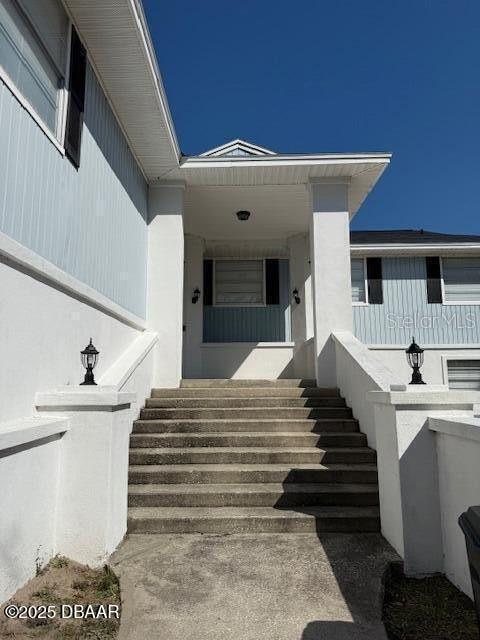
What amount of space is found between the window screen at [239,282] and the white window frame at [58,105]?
18.6 ft

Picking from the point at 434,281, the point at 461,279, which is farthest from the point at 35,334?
the point at 461,279

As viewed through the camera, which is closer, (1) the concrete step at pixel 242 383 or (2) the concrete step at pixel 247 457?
(2) the concrete step at pixel 247 457

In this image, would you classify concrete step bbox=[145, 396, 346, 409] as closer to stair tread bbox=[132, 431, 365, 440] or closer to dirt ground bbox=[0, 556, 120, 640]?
stair tread bbox=[132, 431, 365, 440]

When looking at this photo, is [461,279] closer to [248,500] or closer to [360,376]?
[360,376]

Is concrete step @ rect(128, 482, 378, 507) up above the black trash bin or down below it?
below

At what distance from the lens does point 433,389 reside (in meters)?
3.29

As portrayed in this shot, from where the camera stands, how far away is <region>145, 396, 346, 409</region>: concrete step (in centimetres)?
536

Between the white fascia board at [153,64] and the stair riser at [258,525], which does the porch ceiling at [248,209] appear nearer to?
the white fascia board at [153,64]

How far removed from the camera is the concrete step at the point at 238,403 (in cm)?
536

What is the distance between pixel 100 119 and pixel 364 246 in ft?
22.0

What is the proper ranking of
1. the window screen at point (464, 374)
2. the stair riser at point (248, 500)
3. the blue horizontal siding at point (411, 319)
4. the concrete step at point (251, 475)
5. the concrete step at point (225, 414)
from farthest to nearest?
1. the blue horizontal siding at point (411, 319)
2. the window screen at point (464, 374)
3. the concrete step at point (225, 414)
4. the concrete step at point (251, 475)
5. the stair riser at point (248, 500)

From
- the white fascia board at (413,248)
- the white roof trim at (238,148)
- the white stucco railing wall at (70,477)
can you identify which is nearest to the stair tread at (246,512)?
the white stucco railing wall at (70,477)

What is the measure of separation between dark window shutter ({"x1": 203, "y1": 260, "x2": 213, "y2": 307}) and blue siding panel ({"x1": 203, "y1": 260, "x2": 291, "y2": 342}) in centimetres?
15

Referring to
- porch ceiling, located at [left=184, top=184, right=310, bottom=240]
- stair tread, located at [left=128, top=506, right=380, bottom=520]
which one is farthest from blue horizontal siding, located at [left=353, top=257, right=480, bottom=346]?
stair tread, located at [left=128, top=506, right=380, bottom=520]
